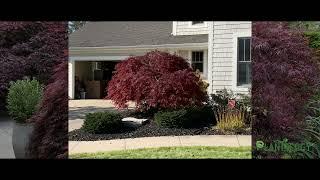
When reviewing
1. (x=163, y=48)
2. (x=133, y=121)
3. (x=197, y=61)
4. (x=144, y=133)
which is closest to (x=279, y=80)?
(x=197, y=61)

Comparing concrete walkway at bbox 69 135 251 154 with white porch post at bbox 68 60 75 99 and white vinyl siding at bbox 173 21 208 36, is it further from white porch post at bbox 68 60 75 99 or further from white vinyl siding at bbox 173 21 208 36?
white vinyl siding at bbox 173 21 208 36

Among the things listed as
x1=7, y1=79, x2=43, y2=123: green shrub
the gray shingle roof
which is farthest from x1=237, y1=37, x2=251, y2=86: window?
x1=7, y1=79, x2=43, y2=123: green shrub

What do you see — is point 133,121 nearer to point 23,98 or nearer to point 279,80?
point 23,98

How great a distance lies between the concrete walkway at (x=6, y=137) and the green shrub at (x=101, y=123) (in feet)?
4.61

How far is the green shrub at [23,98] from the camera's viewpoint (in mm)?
9172

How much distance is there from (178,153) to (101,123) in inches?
62.4

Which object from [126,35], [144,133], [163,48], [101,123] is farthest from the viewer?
[163,48]

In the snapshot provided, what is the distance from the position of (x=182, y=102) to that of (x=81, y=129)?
81.8 inches

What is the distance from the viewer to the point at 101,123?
30.8 ft

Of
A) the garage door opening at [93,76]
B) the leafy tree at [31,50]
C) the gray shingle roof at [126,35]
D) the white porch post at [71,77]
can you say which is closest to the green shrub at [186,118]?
the garage door opening at [93,76]

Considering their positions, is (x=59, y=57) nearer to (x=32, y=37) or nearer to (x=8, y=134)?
(x=32, y=37)

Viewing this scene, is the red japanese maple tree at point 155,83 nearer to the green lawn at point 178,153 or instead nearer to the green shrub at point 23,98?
the green lawn at point 178,153

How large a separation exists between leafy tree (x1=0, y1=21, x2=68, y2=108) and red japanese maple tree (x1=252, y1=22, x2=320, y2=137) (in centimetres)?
379
